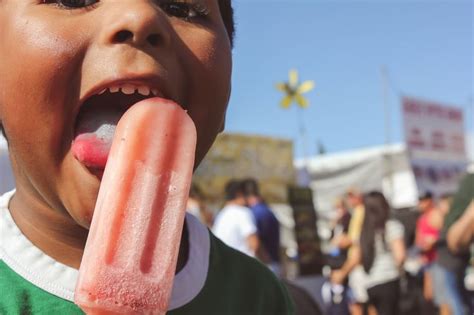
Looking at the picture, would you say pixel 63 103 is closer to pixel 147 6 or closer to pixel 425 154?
pixel 147 6

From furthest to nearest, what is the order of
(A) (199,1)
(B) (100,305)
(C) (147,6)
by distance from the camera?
(A) (199,1) → (C) (147,6) → (B) (100,305)

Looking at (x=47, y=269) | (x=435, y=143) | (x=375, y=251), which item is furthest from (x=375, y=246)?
(x=435, y=143)

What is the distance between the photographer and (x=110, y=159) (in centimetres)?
97

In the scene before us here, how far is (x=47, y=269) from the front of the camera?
47.2 inches

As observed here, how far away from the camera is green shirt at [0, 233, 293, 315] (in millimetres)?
1161

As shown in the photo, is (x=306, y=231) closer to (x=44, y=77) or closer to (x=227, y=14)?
(x=227, y=14)

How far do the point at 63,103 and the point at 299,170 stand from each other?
38.2 ft

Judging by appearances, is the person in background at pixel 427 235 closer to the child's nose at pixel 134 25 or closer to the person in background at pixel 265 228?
the person in background at pixel 265 228

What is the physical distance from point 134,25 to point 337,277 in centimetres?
645

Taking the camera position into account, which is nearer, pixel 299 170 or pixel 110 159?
pixel 110 159

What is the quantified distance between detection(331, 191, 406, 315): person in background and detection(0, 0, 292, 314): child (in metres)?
5.63

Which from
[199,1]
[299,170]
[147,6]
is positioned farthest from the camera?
[299,170]

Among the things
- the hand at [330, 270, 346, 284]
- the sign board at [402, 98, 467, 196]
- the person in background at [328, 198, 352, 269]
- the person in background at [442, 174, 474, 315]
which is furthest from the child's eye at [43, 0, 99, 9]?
the sign board at [402, 98, 467, 196]

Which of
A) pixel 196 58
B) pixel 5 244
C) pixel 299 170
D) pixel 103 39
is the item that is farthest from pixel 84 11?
pixel 299 170
